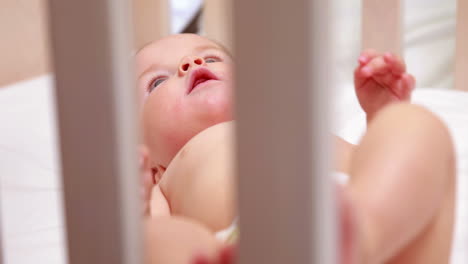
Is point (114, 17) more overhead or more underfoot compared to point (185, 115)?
more overhead

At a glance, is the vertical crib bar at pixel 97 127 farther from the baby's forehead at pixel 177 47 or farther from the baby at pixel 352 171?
the baby's forehead at pixel 177 47

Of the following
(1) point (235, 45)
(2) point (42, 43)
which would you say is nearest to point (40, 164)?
(2) point (42, 43)

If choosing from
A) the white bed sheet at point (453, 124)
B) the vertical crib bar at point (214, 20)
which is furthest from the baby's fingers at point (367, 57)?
the vertical crib bar at point (214, 20)

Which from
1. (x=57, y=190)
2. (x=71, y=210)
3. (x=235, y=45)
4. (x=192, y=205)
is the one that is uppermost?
(x=235, y=45)

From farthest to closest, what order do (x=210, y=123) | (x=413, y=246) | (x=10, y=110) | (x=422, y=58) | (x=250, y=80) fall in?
1. (x=422, y=58)
2. (x=10, y=110)
3. (x=210, y=123)
4. (x=413, y=246)
5. (x=250, y=80)

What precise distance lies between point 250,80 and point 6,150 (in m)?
0.87

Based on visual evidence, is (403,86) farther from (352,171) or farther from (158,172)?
(158,172)

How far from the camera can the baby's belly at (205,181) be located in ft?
2.06

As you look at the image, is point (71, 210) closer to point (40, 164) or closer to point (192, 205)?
point (192, 205)

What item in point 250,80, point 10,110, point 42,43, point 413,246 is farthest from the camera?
point 42,43

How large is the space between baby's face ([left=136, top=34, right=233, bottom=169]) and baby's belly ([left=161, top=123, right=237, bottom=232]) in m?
0.07

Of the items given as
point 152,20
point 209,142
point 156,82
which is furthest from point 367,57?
point 152,20

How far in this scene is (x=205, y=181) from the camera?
25.6 inches

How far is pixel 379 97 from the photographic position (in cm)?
73
